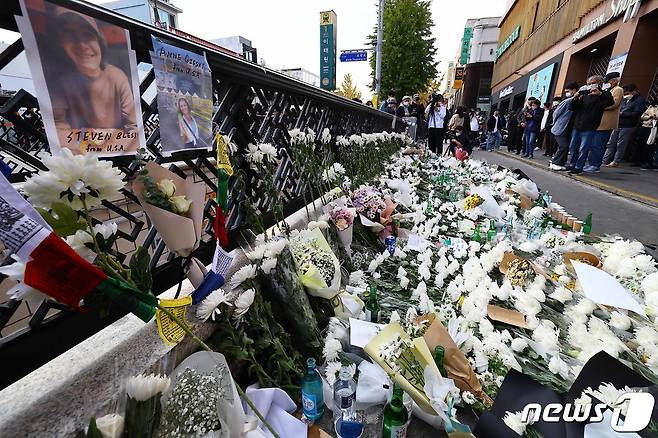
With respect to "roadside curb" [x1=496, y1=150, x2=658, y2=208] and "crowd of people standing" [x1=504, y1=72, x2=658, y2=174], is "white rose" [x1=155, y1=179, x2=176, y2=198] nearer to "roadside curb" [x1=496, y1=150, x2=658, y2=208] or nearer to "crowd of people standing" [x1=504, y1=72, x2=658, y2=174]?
"roadside curb" [x1=496, y1=150, x2=658, y2=208]

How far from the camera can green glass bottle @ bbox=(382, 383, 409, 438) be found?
1270 millimetres

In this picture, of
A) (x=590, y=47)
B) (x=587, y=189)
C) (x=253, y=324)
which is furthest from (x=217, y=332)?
(x=590, y=47)

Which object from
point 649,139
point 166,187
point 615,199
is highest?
point 166,187

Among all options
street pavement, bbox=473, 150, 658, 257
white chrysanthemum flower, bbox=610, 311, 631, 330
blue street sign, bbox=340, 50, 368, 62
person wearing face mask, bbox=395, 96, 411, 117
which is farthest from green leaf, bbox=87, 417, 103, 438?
blue street sign, bbox=340, 50, 368, 62

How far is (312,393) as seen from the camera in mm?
1401

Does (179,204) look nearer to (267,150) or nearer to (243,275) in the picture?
(243,275)

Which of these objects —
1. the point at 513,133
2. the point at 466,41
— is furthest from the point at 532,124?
the point at 466,41

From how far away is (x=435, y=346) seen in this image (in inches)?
63.4

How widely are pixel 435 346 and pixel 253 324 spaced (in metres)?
0.91

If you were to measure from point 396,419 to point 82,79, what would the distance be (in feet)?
5.56

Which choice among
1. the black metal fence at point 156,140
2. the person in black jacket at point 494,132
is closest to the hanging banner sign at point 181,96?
the black metal fence at point 156,140

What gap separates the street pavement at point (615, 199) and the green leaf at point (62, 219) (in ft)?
12.5

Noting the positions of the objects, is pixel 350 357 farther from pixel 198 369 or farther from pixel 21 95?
pixel 21 95

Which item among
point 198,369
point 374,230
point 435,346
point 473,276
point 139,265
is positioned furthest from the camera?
point 374,230
